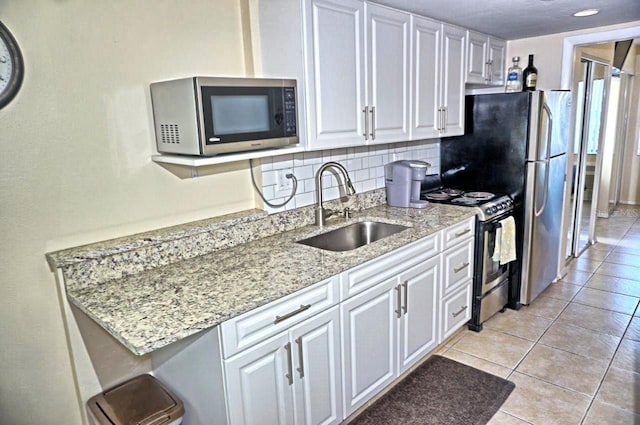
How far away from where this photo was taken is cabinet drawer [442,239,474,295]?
2.66 metres

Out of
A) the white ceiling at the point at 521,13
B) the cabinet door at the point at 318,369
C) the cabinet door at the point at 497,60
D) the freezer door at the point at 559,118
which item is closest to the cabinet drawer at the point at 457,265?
the cabinet door at the point at 318,369

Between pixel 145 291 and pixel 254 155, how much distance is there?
70 cm

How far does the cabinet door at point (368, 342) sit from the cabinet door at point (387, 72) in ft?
3.11

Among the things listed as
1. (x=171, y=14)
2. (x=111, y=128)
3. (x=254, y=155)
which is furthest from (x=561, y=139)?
(x=111, y=128)

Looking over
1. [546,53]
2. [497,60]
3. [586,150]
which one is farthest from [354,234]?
[586,150]

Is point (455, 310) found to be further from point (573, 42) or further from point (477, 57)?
point (573, 42)

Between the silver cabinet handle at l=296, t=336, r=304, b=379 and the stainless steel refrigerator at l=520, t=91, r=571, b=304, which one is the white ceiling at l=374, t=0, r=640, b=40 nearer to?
the stainless steel refrigerator at l=520, t=91, r=571, b=304

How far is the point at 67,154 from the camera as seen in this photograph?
168 centimetres

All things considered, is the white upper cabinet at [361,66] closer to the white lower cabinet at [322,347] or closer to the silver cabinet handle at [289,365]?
the white lower cabinet at [322,347]

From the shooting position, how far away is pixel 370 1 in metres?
2.36

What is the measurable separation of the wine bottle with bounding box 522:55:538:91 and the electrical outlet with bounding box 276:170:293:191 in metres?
2.36

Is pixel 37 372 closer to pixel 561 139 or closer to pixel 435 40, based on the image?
pixel 435 40

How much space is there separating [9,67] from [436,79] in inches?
93.7

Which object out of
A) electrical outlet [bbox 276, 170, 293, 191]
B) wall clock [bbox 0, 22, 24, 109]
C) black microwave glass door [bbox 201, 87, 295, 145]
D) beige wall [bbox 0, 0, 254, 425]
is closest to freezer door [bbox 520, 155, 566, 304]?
electrical outlet [bbox 276, 170, 293, 191]
